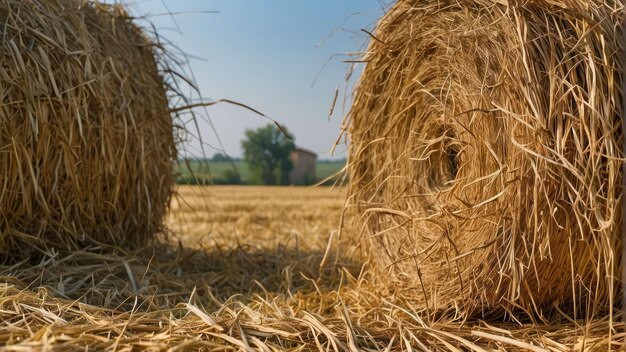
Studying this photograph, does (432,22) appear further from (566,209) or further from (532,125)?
(566,209)

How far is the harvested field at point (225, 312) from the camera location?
A: 1.34 meters

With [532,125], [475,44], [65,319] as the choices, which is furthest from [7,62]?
[532,125]

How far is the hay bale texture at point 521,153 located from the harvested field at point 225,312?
13cm

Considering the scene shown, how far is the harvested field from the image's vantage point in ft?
4.39

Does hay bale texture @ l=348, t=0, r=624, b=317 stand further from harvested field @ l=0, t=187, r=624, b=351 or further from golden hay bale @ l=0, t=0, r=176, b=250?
golden hay bale @ l=0, t=0, r=176, b=250

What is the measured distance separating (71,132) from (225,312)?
96 cm

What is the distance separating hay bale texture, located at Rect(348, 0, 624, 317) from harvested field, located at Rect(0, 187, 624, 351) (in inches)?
5.2

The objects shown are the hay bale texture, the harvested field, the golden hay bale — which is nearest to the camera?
the harvested field

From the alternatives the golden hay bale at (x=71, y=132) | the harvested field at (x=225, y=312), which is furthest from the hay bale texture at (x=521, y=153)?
the golden hay bale at (x=71, y=132)

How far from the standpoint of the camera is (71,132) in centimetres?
226

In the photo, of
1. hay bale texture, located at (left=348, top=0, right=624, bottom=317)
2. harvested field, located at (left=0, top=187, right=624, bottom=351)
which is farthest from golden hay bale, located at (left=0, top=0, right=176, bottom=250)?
hay bale texture, located at (left=348, top=0, right=624, bottom=317)

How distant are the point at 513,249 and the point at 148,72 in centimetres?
194

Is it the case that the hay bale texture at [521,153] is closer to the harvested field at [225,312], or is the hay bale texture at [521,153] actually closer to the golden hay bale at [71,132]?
the harvested field at [225,312]

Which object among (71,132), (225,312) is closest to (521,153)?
(225,312)
